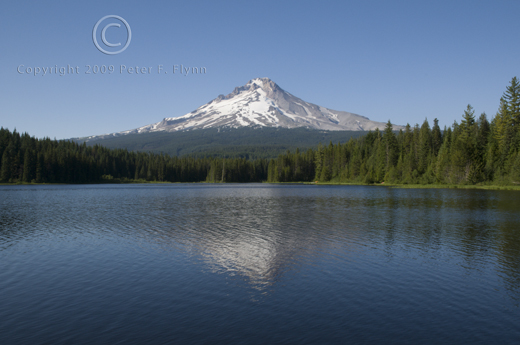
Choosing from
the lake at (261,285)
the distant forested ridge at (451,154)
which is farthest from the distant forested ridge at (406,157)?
the lake at (261,285)

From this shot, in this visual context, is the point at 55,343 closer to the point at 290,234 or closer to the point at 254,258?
the point at 254,258

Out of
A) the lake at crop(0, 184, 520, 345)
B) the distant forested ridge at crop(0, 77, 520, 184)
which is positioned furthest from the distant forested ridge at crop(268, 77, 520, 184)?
the lake at crop(0, 184, 520, 345)

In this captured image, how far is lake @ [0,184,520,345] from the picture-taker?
12.6 metres

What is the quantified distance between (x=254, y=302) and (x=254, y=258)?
26.7ft

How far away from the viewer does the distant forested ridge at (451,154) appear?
10269 centimetres

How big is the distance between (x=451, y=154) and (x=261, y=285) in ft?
363

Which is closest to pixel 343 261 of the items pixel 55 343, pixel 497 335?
pixel 497 335

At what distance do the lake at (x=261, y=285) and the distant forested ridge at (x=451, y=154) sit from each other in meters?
82.2

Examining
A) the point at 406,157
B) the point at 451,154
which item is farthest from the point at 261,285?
the point at 406,157

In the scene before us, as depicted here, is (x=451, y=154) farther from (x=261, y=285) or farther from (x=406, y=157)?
(x=261, y=285)

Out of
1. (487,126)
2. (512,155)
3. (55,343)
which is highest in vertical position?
(487,126)

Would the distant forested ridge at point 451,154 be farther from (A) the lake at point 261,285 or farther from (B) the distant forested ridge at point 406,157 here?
(A) the lake at point 261,285

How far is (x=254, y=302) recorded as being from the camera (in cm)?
1542

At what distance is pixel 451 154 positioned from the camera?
111 meters
